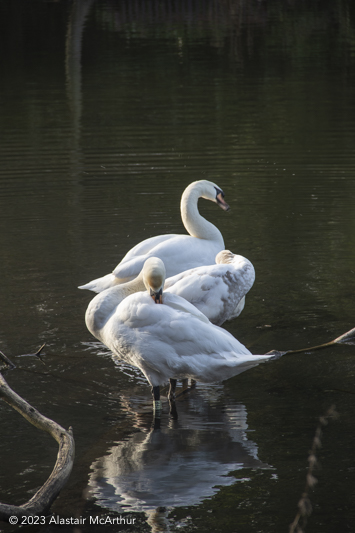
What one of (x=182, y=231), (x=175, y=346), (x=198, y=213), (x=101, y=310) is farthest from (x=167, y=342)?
(x=182, y=231)

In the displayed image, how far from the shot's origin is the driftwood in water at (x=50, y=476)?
370 cm

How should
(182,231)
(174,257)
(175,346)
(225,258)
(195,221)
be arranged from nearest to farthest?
(175,346)
(225,258)
(174,257)
(195,221)
(182,231)

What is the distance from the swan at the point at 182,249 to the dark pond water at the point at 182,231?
62cm

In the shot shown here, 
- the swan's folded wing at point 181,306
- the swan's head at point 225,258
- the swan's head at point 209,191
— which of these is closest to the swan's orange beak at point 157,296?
the swan's folded wing at point 181,306

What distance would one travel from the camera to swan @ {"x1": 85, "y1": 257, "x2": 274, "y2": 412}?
16.1 ft

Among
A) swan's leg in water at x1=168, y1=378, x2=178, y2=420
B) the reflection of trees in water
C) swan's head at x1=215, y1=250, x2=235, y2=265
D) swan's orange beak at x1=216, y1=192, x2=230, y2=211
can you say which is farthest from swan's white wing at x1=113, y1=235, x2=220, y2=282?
the reflection of trees in water

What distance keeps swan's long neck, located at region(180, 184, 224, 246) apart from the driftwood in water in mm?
3252

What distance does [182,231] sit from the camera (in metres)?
9.87

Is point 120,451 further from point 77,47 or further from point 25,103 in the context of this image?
point 77,47

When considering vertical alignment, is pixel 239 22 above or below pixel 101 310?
below

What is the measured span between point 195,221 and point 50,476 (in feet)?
12.9

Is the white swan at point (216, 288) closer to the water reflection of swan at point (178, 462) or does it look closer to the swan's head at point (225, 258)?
the swan's head at point (225, 258)

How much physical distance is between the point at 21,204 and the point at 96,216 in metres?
1.51

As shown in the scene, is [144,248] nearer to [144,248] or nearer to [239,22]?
[144,248]
